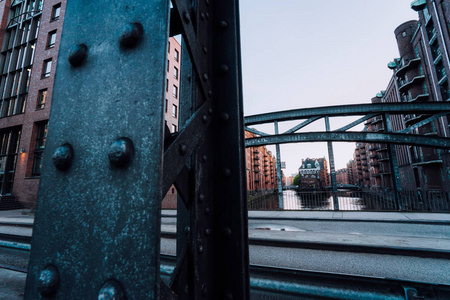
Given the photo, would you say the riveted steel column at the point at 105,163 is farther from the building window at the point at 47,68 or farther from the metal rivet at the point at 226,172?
the building window at the point at 47,68

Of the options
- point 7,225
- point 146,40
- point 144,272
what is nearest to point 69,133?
point 146,40

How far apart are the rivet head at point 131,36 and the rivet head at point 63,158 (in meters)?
0.37

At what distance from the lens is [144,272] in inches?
19.2

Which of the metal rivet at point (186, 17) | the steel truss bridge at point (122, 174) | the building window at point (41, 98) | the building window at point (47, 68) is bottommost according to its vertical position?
the steel truss bridge at point (122, 174)

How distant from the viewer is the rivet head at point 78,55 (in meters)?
0.69

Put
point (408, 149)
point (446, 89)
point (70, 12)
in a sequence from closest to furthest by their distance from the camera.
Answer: point (70, 12) < point (446, 89) < point (408, 149)

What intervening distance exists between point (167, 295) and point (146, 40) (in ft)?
2.50

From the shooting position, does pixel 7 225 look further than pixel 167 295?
Yes

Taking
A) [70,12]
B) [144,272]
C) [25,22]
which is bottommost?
[144,272]

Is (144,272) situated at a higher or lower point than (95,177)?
lower

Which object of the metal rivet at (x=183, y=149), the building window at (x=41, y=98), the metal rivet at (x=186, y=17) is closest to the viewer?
the metal rivet at (x=183, y=149)

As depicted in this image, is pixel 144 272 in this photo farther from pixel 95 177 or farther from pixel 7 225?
pixel 7 225

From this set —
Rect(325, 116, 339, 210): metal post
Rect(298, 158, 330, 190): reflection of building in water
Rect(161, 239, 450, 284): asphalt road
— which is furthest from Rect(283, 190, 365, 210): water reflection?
Rect(298, 158, 330, 190): reflection of building in water

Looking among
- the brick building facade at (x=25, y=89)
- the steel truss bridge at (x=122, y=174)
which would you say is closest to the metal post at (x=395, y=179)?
the steel truss bridge at (x=122, y=174)
